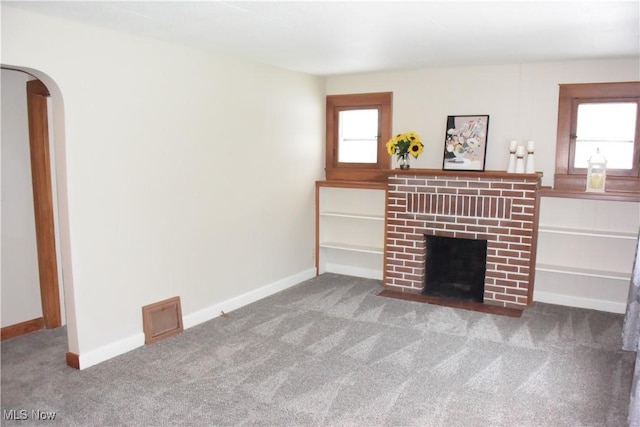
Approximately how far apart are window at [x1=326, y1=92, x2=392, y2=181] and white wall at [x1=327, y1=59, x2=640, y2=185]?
124 millimetres

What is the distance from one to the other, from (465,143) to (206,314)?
9.69 feet

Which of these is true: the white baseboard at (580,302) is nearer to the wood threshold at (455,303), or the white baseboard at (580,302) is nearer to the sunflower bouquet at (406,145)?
the wood threshold at (455,303)

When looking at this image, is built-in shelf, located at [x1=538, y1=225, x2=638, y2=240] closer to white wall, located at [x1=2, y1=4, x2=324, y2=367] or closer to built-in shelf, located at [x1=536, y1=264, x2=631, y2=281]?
built-in shelf, located at [x1=536, y1=264, x2=631, y2=281]

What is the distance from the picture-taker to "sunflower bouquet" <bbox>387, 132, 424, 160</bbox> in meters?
4.77

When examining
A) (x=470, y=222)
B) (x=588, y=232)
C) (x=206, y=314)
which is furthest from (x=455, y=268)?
(x=206, y=314)

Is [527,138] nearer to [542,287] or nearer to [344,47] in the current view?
[542,287]

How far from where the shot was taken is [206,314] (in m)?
4.07

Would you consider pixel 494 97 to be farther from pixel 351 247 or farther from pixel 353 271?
pixel 353 271

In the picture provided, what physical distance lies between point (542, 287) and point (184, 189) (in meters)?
3.46

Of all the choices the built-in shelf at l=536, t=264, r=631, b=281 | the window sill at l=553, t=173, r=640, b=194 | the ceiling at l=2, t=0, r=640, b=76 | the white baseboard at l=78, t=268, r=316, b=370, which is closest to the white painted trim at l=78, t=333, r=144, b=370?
the white baseboard at l=78, t=268, r=316, b=370

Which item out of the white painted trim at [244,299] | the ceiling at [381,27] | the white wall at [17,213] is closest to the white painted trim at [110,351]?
the white painted trim at [244,299]

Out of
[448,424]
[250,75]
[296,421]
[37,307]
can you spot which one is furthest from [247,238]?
[448,424]

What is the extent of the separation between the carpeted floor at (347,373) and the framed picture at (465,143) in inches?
57.8

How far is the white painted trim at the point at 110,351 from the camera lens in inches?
126
